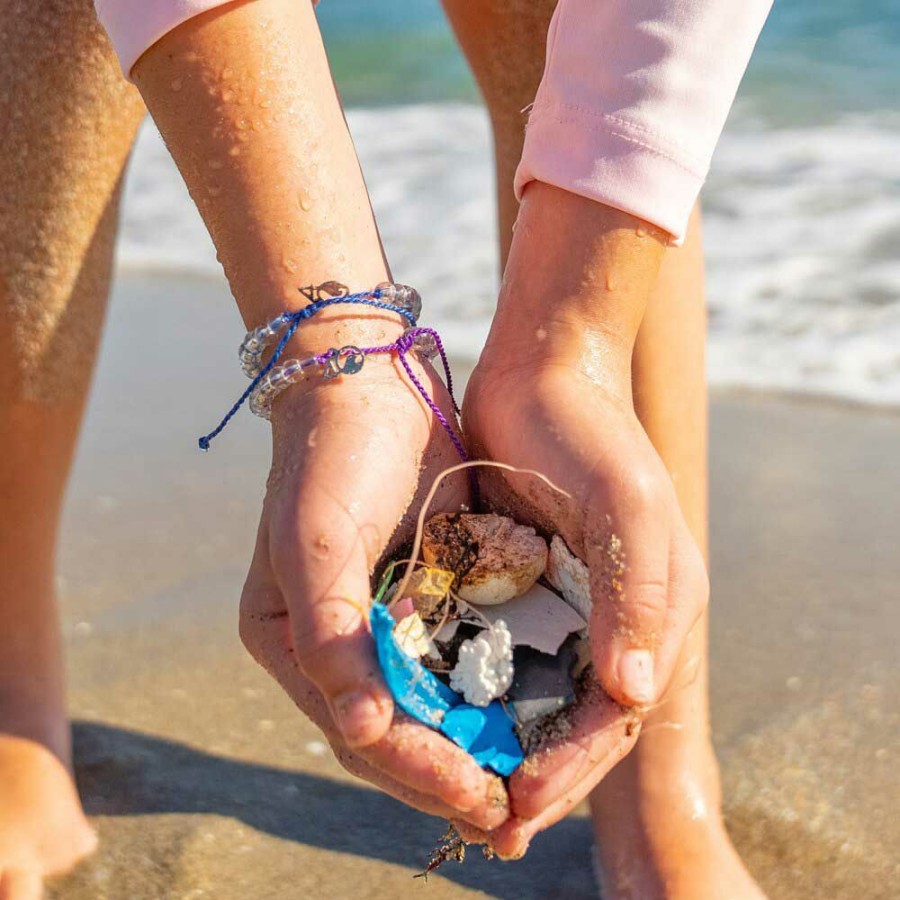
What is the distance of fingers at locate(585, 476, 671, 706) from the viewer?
3.99 ft

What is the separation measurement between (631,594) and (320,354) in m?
0.43

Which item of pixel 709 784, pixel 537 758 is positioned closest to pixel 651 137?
pixel 537 758

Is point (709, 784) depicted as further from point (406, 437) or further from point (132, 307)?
point (132, 307)

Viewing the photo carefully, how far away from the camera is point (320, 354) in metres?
1.37

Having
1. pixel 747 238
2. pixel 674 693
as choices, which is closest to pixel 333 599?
pixel 674 693

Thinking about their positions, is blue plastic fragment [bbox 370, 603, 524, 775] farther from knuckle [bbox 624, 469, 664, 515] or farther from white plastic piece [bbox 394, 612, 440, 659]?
knuckle [bbox 624, 469, 664, 515]

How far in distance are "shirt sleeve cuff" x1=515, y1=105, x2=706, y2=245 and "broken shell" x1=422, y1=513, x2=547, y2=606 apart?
377 mm

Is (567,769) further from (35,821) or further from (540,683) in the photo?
(35,821)

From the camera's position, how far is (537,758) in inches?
47.8

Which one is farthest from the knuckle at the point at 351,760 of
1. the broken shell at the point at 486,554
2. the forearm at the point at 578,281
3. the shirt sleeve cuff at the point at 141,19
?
the shirt sleeve cuff at the point at 141,19

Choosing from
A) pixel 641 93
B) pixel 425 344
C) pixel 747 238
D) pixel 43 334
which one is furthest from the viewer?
pixel 747 238

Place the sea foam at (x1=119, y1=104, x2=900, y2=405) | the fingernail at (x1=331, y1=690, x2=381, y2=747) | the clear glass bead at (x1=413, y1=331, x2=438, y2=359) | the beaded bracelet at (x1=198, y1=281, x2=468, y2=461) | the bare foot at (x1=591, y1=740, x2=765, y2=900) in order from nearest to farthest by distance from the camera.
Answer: the fingernail at (x1=331, y1=690, x2=381, y2=747) < the beaded bracelet at (x1=198, y1=281, x2=468, y2=461) < the clear glass bead at (x1=413, y1=331, x2=438, y2=359) < the bare foot at (x1=591, y1=740, x2=765, y2=900) < the sea foam at (x1=119, y1=104, x2=900, y2=405)

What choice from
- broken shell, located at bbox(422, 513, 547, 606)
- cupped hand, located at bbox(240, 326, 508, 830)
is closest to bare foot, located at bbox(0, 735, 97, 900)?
cupped hand, located at bbox(240, 326, 508, 830)

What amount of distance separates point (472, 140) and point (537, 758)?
510 cm
